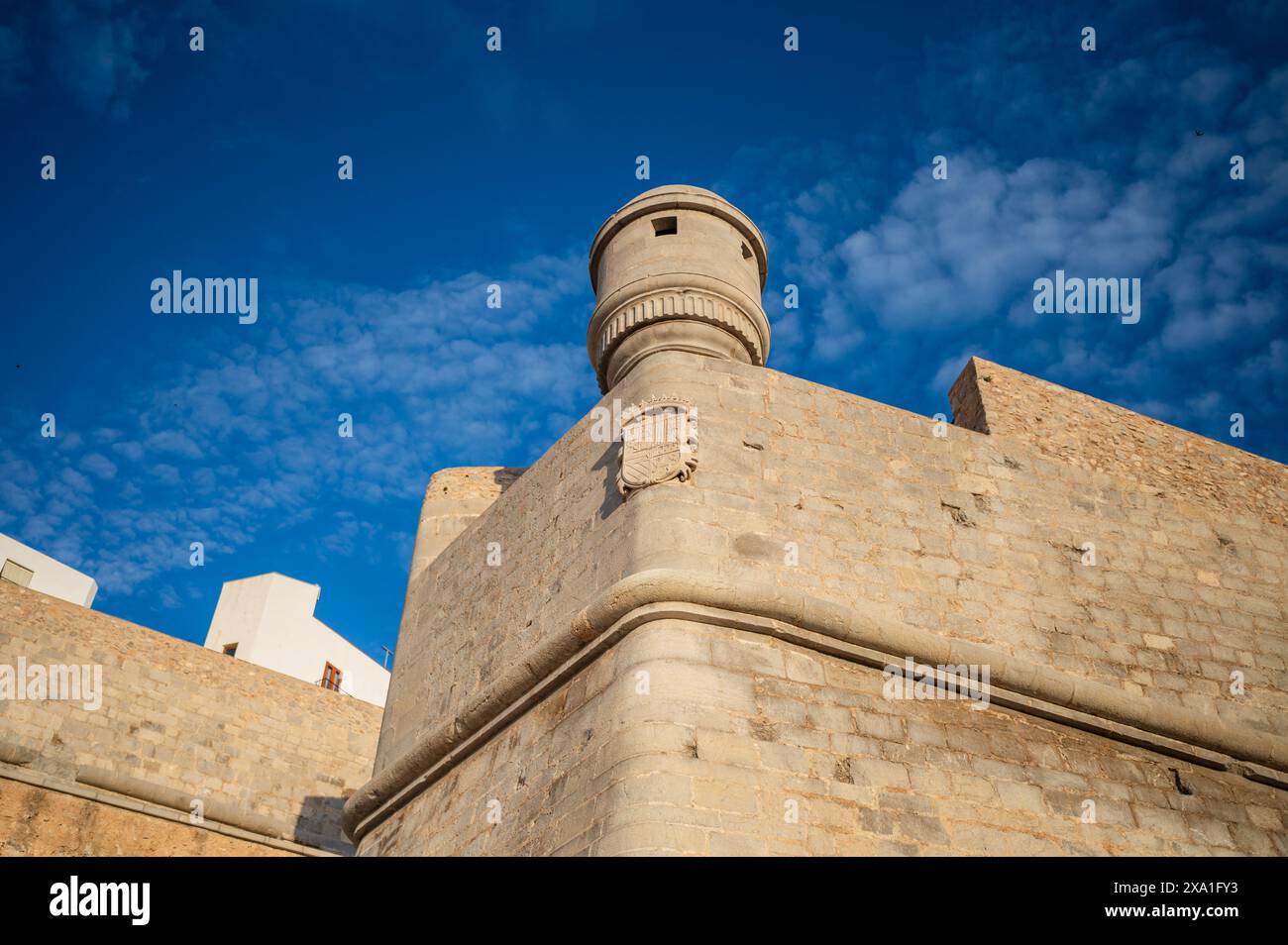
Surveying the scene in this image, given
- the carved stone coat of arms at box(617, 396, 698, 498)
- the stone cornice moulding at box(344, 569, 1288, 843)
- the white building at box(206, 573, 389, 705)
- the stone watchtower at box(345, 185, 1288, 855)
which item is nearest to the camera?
the stone watchtower at box(345, 185, 1288, 855)

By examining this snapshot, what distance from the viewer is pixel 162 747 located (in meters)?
9.65

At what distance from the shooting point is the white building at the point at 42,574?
21.8 m

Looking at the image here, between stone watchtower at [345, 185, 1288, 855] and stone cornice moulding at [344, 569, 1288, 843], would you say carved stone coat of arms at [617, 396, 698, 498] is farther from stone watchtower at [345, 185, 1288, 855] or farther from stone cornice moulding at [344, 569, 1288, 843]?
stone cornice moulding at [344, 569, 1288, 843]

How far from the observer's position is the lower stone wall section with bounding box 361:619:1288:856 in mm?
4367

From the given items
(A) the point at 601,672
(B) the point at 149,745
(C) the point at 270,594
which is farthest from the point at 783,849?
(C) the point at 270,594

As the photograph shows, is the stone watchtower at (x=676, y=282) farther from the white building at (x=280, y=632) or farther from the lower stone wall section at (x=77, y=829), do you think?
the white building at (x=280, y=632)

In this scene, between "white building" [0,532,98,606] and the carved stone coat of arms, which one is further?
"white building" [0,532,98,606]

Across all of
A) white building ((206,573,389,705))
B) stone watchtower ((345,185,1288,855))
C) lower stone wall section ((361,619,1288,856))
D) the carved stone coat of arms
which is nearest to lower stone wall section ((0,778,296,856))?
stone watchtower ((345,185,1288,855))

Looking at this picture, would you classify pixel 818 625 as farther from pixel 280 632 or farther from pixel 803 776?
pixel 280 632

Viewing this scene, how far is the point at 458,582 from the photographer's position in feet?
24.0

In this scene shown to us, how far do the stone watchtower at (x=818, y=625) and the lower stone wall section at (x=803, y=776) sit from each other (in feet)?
0.04

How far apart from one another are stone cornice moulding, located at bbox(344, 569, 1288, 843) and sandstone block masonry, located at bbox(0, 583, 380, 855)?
159 inches
